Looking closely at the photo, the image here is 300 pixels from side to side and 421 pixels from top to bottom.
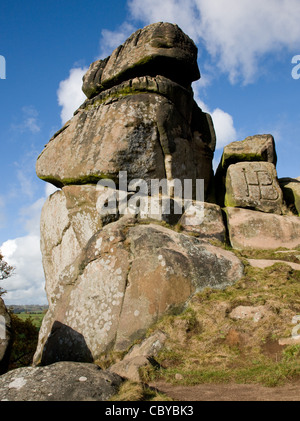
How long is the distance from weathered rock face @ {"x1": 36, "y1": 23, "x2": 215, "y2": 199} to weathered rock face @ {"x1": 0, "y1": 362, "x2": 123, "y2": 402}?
6.99m

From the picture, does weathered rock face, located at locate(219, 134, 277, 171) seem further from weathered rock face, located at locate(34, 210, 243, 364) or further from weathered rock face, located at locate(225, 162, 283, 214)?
weathered rock face, located at locate(34, 210, 243, 364)

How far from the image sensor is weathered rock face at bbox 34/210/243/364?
7559 millimetres

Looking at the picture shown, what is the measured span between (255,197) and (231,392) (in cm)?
907

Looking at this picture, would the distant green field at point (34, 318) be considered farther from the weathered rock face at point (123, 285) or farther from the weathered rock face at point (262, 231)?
the weathered rock face at point (262, 231)

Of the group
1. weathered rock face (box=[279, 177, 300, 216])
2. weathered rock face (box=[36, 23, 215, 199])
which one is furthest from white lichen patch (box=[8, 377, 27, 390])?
weathered rock face (box=[279, 177, 300, 216])

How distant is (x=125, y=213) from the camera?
1052 centimetres

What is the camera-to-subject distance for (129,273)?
8180mm

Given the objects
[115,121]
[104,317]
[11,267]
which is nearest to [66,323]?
[104,317]

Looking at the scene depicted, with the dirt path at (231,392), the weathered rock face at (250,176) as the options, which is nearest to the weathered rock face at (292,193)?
the weathered rock face at (250,176)

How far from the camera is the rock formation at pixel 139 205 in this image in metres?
7.88

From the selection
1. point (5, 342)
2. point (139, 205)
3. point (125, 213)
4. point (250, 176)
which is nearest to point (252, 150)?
point (250, 176)

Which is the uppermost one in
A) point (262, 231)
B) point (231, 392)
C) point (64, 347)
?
point (262, 231)

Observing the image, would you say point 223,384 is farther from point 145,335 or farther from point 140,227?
point 140,227

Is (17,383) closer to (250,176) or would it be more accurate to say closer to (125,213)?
(125,213)
